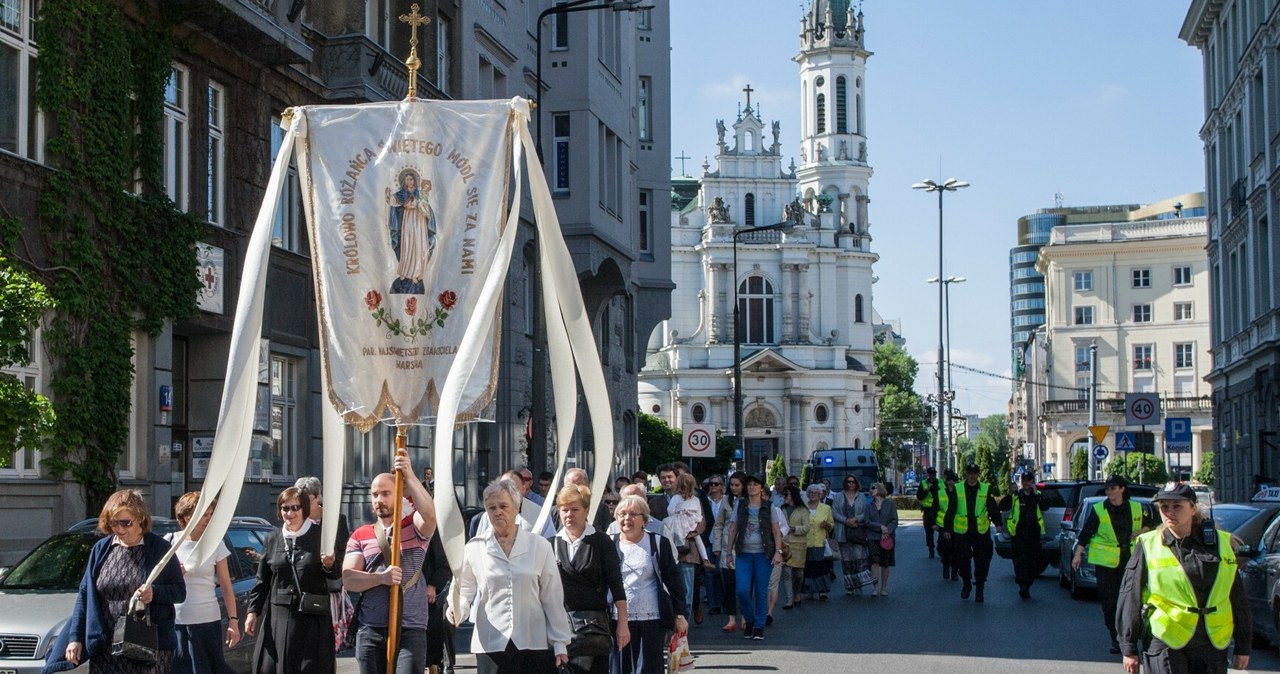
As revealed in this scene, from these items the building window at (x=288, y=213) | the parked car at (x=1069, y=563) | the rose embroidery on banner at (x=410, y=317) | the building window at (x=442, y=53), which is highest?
the building window at (x=442, y=53)

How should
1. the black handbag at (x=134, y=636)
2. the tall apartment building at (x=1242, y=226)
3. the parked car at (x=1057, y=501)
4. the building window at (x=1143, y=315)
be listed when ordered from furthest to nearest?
1. the building window at (x=1143, y=315)
2. the tall apartment building at (x=1242, y=226)
3. the parked car at (x=1057, y=501)
4. the black handbag at (x=134, y=636)

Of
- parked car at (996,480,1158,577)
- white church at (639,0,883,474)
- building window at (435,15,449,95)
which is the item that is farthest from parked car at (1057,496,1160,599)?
white church at (639,0,883,474)

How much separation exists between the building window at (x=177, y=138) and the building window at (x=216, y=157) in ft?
1.52

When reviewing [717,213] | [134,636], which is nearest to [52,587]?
[134,636]

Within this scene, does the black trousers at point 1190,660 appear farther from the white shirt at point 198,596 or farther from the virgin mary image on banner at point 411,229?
the white shirt at point 198,596

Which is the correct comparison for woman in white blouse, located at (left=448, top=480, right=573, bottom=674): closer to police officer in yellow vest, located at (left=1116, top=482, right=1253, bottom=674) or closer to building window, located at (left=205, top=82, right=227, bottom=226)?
police officer in yellow vest, located at (left=1116, top=482, right=1253, bottom=674)

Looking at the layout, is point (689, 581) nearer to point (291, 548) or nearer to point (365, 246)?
point (291, 548)

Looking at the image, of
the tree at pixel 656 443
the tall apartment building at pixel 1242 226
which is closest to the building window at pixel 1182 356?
the tree at pixel 656 443

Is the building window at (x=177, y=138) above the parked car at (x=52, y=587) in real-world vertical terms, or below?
above

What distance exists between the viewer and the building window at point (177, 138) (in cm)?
2088

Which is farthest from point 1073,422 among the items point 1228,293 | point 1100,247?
point 1228,293

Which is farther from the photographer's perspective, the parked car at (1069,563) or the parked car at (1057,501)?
the parked car at (1057,501)

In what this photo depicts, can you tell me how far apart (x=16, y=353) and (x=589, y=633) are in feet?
19.8

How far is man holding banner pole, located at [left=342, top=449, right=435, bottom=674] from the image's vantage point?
9305 millimetres
